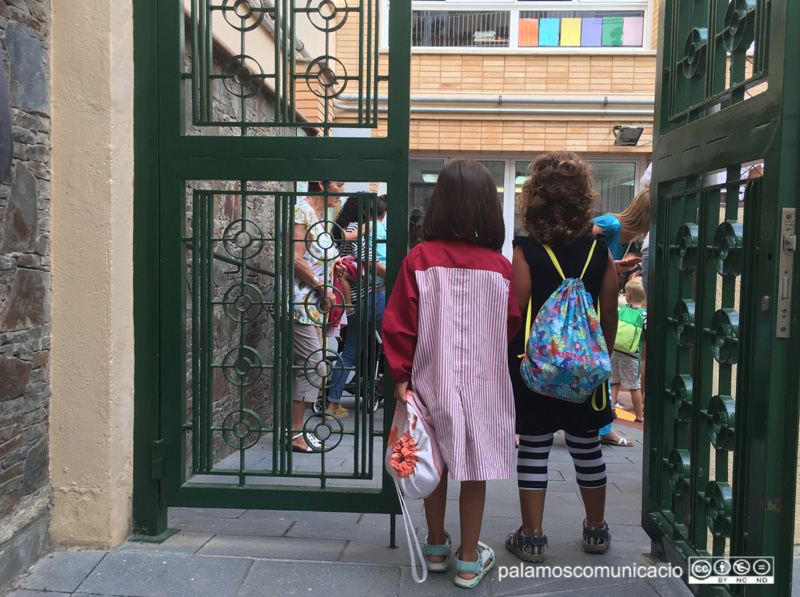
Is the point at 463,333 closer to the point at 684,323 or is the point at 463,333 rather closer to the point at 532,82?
the point at 684,323

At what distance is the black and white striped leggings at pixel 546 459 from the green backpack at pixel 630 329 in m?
2.97

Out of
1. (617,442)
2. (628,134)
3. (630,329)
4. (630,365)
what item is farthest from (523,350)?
(628,134)

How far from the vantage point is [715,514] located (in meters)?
2.59

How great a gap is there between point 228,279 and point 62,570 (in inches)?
102

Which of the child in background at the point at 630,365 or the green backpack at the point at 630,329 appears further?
the child in background at the point at 630,365

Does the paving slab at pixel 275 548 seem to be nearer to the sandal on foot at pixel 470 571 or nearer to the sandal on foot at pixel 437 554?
the sandal on foot at pixel 437 554

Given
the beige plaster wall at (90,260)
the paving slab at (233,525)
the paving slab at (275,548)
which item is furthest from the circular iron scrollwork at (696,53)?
the paving slab at (233,525)

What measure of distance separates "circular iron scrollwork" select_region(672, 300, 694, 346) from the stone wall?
8.61 feet

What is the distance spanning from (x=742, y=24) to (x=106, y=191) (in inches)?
100.0

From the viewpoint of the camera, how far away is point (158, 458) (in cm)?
333

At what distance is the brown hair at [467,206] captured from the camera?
9.50 ft

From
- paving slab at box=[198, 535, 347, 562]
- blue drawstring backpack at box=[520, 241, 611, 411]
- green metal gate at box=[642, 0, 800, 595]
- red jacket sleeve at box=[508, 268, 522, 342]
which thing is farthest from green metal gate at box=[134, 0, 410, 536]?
green metal gate at box=[642, 0, 800, 595]

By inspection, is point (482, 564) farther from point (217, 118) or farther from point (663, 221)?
point (217, 118)

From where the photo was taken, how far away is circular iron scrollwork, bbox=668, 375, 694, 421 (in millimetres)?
2865
